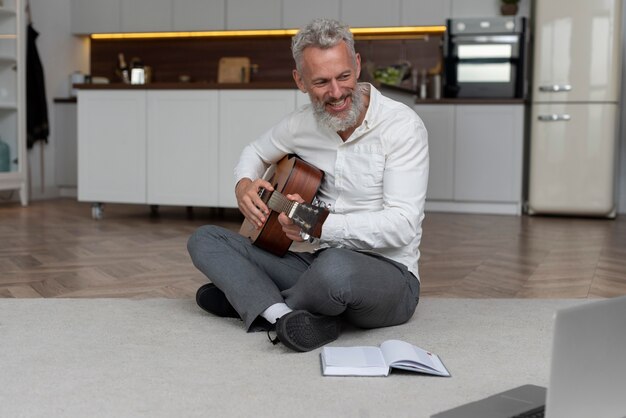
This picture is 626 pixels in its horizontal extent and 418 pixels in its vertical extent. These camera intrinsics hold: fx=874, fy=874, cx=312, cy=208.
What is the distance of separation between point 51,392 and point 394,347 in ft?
2.68

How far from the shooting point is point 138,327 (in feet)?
8.50

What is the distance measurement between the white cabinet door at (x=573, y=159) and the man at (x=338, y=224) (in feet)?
14.4

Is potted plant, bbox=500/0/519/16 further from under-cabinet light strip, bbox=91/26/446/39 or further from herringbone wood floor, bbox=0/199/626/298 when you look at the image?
herringbone wood floor, bbox=0/199/626/298

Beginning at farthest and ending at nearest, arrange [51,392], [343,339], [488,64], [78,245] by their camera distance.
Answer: [488,64], [78,245], [343,339], [51,392]

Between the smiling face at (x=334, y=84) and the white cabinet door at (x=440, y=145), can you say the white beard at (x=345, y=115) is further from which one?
the white cabinet door at (x=440, y=145)

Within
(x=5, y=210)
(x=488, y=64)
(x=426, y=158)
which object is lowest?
(x=5, y=210)

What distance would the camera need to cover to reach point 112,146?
5.70 metres

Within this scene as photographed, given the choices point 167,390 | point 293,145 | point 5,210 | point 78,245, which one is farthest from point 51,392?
point 5,210

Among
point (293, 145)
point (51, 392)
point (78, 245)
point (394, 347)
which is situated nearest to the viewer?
point (51, 392)

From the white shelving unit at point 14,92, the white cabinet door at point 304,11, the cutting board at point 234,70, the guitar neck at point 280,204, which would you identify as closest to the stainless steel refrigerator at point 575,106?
the white cabinet door at point 304,11

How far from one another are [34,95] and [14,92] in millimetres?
593

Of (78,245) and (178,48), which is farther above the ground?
(178,48)

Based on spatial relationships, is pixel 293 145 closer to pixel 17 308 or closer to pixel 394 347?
pixel 394 347

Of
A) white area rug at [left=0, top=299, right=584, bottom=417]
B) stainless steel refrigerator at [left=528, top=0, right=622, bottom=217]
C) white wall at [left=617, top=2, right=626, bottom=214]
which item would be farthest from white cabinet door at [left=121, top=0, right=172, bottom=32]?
white area rug at [left=0, top=299, right=584, bottom=417]
